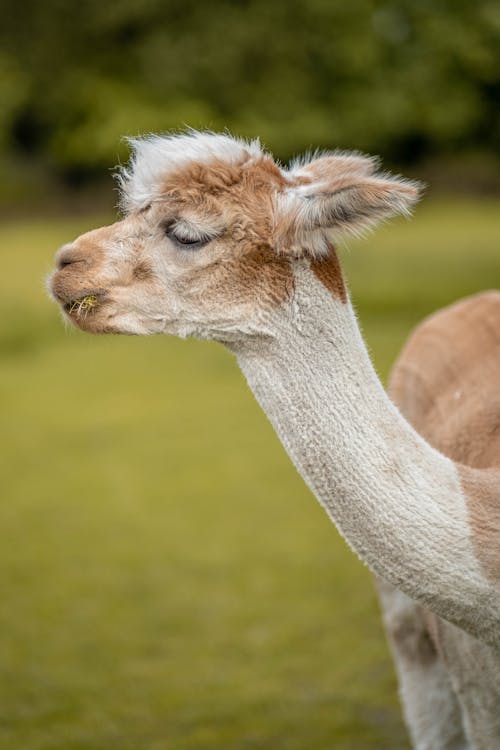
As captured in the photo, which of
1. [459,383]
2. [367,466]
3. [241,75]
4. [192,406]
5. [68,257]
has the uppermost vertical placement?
[241,75]

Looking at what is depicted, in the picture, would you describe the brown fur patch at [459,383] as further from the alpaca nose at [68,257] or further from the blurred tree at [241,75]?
the blurred tree at [241,75]

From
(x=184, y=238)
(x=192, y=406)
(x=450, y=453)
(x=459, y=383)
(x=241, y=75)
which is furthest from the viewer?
(x=241, y=75)

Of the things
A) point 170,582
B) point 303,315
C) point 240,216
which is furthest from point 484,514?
point 170,582

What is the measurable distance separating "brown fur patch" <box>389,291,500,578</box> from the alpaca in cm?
21

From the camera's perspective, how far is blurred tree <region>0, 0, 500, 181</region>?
16.9m

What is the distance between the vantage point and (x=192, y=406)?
9.91 m

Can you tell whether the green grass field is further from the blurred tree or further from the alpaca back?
the blurred tree

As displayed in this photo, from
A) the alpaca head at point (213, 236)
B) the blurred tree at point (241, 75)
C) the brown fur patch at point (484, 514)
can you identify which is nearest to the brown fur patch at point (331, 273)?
the alpaca head at point (213, 236)

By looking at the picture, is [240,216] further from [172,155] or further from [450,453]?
[450,453]

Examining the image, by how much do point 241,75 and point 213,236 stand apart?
1598 cm

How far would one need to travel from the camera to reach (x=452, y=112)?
639 inches

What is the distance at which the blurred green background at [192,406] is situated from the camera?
463 cm

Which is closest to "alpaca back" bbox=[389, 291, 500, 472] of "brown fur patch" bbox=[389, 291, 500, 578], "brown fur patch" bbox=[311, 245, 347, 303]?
"brown fur patch" bbox=[389, 291, 500, 578]

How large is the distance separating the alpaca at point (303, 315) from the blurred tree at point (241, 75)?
1410 centimetres
